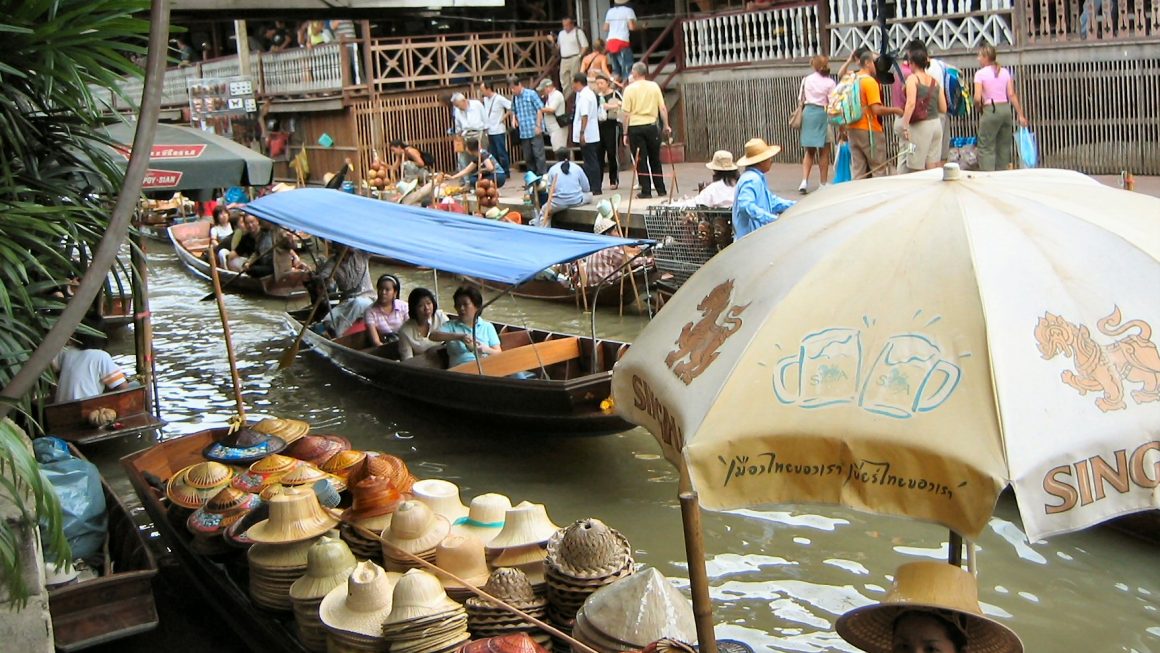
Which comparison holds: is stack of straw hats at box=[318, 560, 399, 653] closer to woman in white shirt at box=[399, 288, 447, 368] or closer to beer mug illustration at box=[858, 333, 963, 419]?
beer mug illustration at box=[858, 333, 963, 419]

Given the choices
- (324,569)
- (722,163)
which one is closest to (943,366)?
(324,569)

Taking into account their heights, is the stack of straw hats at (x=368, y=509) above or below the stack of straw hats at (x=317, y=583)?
above

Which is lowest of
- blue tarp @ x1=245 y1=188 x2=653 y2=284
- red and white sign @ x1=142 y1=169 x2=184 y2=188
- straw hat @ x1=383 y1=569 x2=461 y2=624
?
straw hat @ x1=383 y1=569 x2=461 y2=624

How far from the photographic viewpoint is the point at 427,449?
10.3 meters

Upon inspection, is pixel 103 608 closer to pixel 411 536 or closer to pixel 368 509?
pixel 368 509

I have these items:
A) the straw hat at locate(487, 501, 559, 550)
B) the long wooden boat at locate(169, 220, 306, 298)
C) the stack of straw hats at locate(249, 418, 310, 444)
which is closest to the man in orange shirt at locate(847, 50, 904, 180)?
the long wooden boat at locate(169, 220, 306, 298)

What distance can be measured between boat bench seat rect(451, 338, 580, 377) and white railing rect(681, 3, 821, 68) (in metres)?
9.97

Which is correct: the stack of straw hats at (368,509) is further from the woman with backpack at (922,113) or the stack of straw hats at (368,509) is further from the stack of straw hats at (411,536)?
the woman with backpack at (922,113)

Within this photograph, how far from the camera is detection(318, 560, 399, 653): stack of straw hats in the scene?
5.15 meters

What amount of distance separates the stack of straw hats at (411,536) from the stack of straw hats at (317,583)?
0.20m

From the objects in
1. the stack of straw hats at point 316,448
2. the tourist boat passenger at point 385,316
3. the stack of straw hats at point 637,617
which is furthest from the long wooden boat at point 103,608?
the tourist boat passenger at point 385,316

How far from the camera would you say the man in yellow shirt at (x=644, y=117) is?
16688 mm

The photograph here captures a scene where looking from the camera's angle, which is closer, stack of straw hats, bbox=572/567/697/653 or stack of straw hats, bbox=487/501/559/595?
stack of straw hats, bbox=572/567/697/653

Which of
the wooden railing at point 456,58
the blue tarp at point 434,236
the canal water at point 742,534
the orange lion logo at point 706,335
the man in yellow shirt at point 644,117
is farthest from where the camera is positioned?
the wooden railing at point 456,58
